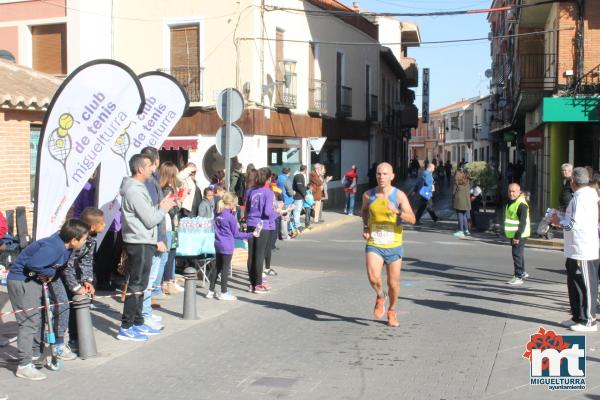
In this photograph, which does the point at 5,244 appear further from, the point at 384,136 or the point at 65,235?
the point at 384,136

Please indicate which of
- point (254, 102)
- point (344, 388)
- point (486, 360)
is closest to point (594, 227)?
point (486, 360)

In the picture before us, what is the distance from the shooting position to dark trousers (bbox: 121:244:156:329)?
7.69 meters

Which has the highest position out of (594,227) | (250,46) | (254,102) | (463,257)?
(250,46)

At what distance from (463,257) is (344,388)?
9503 millimetres

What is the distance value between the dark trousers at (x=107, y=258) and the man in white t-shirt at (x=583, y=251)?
19.3 ft

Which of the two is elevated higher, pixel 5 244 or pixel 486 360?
pixel 5 244

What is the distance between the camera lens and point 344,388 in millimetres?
6355

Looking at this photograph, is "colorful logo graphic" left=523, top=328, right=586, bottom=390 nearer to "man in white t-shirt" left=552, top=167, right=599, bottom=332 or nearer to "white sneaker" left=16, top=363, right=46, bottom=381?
"man in white t-shirt" left=552, top=167, right=599, bottom=332

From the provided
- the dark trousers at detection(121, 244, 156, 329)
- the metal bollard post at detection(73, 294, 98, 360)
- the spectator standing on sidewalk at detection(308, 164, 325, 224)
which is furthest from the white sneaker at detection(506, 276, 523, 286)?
the spectator standing on sidewalk at detection(308, 164, 325, 224)

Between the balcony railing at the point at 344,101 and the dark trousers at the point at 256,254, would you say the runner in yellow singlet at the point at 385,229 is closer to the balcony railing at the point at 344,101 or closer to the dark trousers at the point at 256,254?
the dark trousers at the point at 256,254

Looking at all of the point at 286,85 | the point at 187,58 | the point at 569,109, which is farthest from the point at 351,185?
the point at 569,109

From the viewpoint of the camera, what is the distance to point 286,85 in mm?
25328

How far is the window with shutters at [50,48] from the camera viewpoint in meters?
24.6

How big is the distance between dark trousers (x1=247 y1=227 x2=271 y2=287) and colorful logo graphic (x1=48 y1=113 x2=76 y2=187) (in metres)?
2.72
